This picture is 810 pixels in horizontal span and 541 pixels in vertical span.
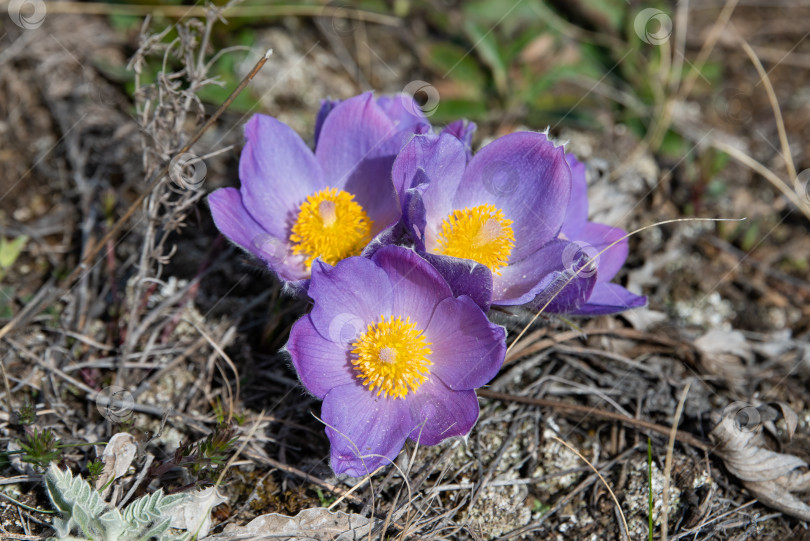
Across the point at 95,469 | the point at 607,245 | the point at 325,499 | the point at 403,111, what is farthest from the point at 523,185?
the point at 95,469

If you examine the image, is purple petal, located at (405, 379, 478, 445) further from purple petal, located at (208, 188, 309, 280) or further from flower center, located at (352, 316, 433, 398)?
purple petal, located at (208, 188, 309, 280)

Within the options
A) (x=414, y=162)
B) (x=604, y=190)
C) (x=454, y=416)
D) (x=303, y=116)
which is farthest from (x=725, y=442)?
(x=303, y=116)

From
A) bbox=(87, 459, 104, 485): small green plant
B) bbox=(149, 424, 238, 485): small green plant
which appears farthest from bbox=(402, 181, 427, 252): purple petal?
bbox=(87, 459, 104, 485): small green plant

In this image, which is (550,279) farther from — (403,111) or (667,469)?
(403,111)

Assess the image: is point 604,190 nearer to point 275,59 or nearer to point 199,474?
point 275,59

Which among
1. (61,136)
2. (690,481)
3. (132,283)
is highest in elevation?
(61,136)

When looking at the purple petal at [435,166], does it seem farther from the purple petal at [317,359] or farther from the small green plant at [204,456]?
the small green plant at [204,456]

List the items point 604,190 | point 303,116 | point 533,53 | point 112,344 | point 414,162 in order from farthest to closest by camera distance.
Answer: point 533,53 < point 303,116 < point 604,190 < point 112,344 < point 414,162
